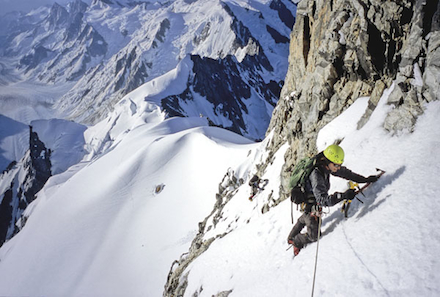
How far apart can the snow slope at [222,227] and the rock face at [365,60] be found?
0.61 meters

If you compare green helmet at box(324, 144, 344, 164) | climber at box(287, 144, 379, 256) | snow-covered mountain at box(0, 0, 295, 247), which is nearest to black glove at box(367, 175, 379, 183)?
climber at box(287, 144, 379, 256)

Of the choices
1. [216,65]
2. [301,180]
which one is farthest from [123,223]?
[216,65]

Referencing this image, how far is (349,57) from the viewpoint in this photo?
373 inches

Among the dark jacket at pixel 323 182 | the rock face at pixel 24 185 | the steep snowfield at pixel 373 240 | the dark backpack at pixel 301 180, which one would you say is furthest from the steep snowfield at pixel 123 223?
the rock face at pixel 24 185

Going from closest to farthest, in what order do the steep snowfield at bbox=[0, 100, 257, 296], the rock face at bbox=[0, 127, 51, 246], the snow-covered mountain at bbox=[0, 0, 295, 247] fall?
the steep snowfield at bbox=[0, 100, 257, 296], the rock face at bbox=[0, 127, 51, 246], the snow-covered mountain at bbox=[0, 0, 295, 247]

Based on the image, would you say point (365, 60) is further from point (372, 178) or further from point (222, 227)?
point (222, 227)

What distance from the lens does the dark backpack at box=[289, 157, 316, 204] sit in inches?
203

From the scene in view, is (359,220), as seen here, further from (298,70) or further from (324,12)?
(298,70)

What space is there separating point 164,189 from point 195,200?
16.1ft

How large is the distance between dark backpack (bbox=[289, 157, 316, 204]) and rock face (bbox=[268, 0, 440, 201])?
2.95 meters

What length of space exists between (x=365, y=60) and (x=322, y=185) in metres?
6.43

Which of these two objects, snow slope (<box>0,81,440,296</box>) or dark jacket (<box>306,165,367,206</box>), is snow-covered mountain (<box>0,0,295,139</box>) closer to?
snow slope (<box>0,81,440,296</box>)

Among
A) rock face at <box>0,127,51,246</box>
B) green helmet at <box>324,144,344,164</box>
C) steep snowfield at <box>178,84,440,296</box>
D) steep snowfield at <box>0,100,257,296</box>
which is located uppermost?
green helmet at <box>324,144,344,164</box>

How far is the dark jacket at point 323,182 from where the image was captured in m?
4.77
